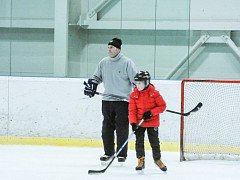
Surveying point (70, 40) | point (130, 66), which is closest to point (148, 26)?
point (70, 40)

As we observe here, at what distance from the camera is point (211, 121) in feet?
25.9

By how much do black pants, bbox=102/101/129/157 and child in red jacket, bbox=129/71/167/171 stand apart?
1.96 feet

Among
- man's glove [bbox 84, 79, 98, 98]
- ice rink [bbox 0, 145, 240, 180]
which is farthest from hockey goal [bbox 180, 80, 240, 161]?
man's glove [bbox 84, 79, 98, 98]

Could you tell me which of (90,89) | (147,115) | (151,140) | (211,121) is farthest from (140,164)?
(211,121)

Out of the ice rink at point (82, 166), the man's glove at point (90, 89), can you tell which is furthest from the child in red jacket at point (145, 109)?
the man's glove at point (90, 89)

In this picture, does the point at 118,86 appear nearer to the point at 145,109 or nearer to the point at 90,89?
the point at 90,89

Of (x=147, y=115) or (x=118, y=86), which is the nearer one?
(x=147, y=115)

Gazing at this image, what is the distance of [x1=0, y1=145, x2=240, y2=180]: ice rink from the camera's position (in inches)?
234

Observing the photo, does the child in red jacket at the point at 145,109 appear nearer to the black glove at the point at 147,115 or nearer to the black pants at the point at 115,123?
the black glove at the point at 147,115

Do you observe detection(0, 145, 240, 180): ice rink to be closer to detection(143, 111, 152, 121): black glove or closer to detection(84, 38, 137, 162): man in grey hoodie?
detection(84, 38, 137, 162): man in grey hoodie

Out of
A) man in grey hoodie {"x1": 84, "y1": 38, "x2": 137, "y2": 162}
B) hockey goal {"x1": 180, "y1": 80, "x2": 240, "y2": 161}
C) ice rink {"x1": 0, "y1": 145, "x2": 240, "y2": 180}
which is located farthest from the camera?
hockey goal {"x1": 180, "y1": 80, "x2": 240, "y2": 161}

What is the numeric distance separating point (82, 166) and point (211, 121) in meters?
1.93

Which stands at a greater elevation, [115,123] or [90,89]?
[90,89]

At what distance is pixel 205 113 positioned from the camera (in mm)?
7910
